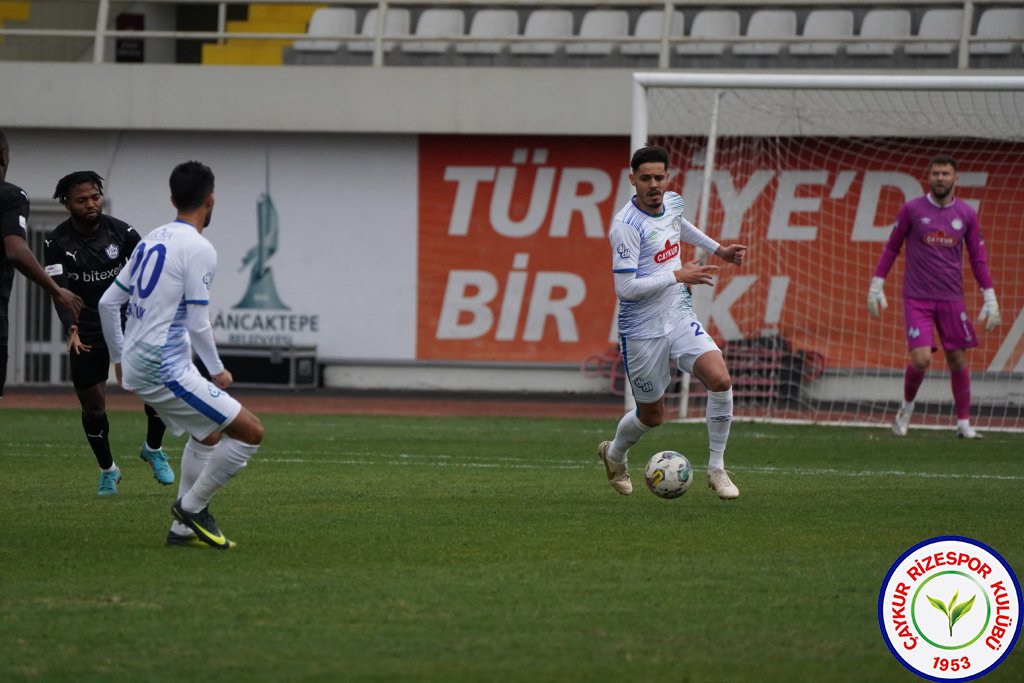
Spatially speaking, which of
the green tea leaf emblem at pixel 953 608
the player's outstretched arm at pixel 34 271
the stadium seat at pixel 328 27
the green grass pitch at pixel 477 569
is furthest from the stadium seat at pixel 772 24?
the green tea leaf emblem at pixel 953 608

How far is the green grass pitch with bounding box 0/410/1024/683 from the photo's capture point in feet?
16.2

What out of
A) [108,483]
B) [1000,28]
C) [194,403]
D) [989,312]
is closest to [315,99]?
[1000,28]

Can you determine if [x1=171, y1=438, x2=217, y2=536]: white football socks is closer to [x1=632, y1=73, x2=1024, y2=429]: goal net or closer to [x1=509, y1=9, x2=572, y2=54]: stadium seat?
Answer: [x1=632, y1=73, x2=1024, y2=429]: goal net

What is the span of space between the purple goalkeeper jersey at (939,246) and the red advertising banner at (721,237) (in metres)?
5.17

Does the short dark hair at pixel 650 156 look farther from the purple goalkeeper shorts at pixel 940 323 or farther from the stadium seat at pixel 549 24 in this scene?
the stadium seat at pixel 549 24

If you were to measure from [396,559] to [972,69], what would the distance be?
14.3 metres

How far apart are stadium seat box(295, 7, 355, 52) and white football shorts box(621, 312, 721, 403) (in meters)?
14.4

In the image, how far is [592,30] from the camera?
21.8 m

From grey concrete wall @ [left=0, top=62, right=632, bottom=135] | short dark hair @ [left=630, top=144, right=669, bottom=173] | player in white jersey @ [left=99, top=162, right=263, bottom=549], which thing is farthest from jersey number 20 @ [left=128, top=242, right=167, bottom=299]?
grey concrete wall @ [left=0, top=62, right=632, bottom=135]

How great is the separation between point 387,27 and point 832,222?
7.70 meters

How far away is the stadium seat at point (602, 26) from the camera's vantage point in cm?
2152

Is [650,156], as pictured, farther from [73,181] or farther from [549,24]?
[549,24]

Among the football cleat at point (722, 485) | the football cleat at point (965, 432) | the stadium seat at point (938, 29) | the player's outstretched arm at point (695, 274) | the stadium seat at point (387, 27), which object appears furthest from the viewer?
the stadium seat at point (387, 27)

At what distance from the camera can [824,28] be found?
20734 millimetres
